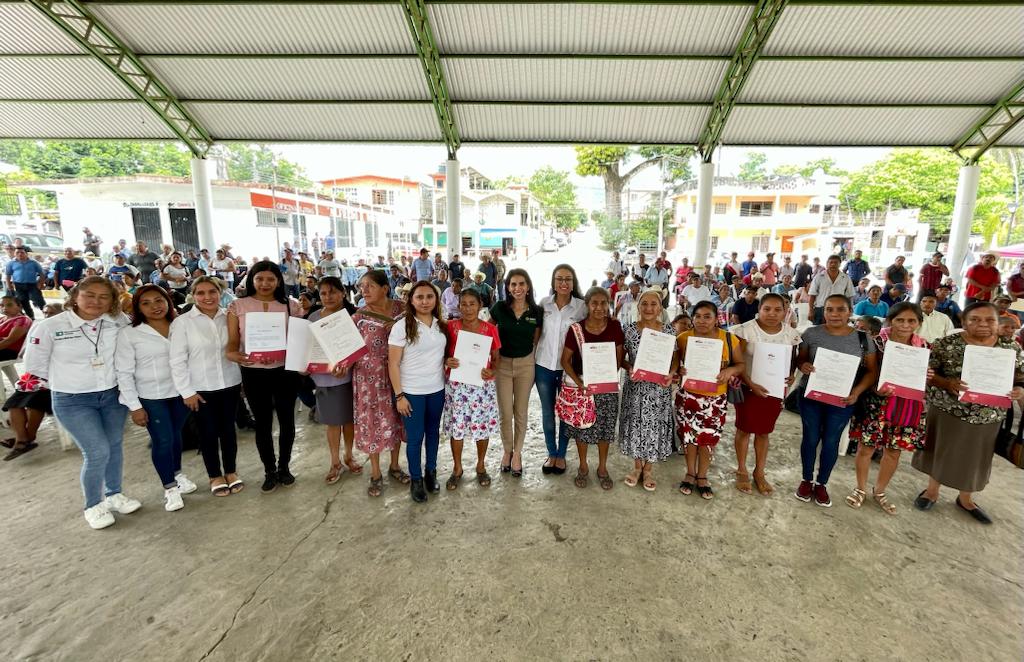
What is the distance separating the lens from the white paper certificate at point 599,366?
3.21m

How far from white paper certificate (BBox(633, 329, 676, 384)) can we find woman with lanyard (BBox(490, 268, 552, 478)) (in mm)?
791

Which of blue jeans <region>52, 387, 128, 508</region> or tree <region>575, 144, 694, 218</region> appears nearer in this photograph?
blue jeans <region>52, 387, 128, 508</region>

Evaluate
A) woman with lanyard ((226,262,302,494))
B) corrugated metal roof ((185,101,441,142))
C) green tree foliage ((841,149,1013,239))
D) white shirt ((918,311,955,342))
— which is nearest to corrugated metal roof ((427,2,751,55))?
corrugated metal roof ((185,101,441,142))

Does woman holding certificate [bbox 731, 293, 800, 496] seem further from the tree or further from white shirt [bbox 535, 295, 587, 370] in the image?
the tree

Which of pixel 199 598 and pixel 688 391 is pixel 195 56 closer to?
pixel 199 598

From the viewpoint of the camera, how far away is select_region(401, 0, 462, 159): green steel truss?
841 centimetres

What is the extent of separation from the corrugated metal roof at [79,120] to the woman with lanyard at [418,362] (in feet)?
40.9

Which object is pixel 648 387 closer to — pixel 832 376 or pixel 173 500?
pixel 832 376

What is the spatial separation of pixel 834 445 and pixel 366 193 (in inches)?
1523

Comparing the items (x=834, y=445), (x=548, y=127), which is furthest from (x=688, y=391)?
(x=548, y=127)

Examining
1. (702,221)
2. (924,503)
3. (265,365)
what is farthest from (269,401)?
(702,221)

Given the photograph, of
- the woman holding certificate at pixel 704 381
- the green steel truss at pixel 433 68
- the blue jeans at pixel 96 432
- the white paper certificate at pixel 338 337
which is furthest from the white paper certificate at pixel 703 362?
the green steel truss at pixel 433 68

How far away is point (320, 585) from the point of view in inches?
102

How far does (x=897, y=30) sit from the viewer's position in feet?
28.1
